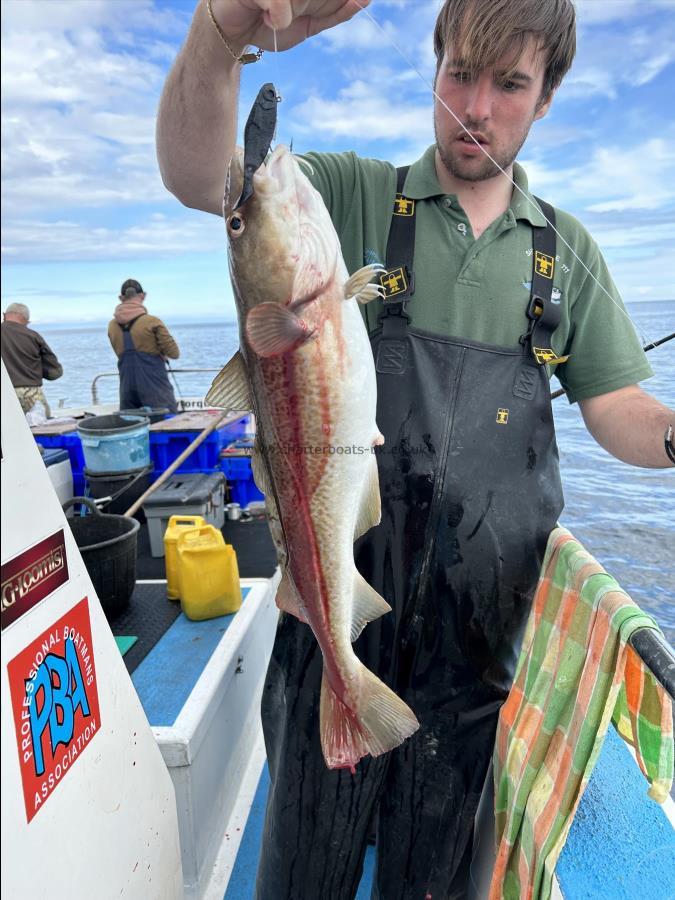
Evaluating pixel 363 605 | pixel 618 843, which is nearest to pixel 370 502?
pixel 363 605

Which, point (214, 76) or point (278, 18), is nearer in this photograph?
point (278, 18)

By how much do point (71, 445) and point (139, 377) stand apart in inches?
78.9

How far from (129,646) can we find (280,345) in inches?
86.9

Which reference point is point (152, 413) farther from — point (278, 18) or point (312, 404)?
point (278, 18)

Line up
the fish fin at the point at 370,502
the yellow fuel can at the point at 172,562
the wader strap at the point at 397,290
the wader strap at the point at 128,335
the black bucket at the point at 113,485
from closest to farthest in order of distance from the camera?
the fish fin at the point at 370,502, the wader strap at the point at 397,290, the yellow fuel can at the point at 172,562, the black bucket at the point at 113,485, the wader strap at the point at 128,335

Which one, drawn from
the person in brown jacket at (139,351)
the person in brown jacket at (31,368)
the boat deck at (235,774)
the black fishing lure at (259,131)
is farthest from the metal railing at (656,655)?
the person in brown jacket at (139,351)

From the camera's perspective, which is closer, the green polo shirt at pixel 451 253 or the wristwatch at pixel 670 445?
the wristwatch at pixel 670 445

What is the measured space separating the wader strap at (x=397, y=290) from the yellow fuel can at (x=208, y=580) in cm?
160

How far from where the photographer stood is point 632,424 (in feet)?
7.08

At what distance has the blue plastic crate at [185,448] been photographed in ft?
22.4

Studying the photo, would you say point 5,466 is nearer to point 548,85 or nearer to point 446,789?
point 446,789

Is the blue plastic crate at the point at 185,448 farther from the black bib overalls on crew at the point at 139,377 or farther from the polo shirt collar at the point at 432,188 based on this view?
the polo shirt collar at the point at 432,188

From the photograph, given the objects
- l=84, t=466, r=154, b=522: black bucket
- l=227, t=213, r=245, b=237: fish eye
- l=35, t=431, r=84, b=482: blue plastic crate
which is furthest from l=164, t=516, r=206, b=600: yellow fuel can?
l=35, t=431, r=84, b=482: blue plastic crate

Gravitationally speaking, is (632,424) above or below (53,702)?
above
